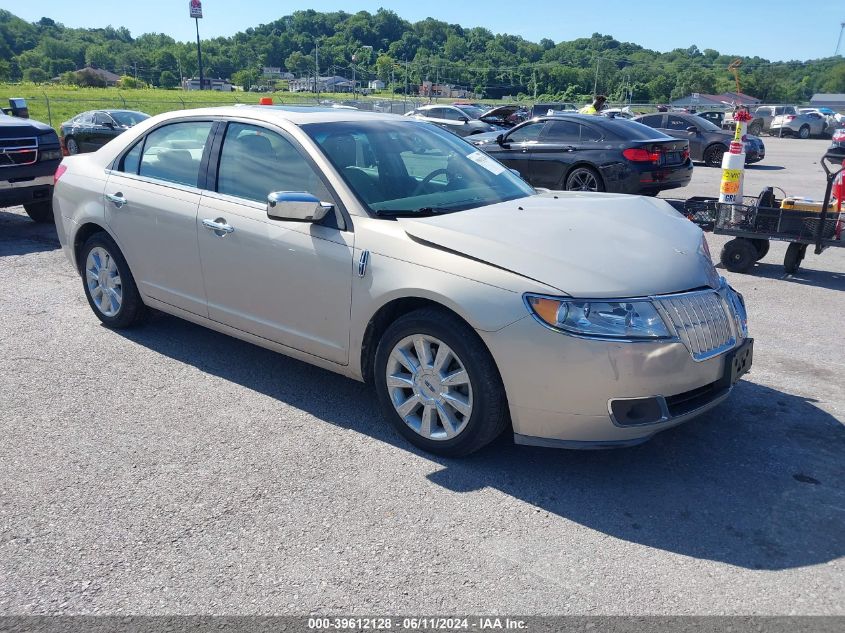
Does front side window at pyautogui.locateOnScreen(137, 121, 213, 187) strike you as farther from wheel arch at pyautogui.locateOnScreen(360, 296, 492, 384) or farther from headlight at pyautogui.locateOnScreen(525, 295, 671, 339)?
headlight at pyautogui.locateOnScreen(525, 295, 671, 339)

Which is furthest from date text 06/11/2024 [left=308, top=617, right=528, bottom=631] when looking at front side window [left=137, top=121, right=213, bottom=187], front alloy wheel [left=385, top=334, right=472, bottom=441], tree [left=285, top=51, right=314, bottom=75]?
tree [left=285, top=51, right=314, bottom=75]

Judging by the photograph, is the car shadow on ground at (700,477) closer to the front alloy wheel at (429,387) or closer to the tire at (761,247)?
the front alloy wheel at (429,387)

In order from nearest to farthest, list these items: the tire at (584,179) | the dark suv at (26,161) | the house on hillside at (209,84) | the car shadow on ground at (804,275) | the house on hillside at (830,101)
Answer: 1. the car shadow on ground at (804,275)
2. the dark suv at (26,161)
3. the tire at (584,179)
4. the house on hillside at (830,101)
5. the house on hillside at (209,84)

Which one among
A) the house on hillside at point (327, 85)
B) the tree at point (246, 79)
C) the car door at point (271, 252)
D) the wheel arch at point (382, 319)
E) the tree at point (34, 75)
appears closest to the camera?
the wheel arch at point (382, 319)

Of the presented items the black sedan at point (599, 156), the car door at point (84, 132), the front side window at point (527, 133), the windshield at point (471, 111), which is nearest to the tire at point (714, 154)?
the windshield at point (471, 111)

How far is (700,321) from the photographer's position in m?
3.51

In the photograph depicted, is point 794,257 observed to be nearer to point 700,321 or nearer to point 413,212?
point 700,321

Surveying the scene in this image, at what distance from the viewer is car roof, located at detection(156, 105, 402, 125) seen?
4.55 metres

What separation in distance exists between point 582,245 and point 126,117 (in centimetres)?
2068

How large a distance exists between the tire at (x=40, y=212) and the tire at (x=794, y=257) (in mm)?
9210

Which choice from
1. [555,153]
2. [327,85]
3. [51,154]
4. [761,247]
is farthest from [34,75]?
[761,247]

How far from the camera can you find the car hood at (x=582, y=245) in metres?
3.42

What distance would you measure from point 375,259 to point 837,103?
86.9 meters

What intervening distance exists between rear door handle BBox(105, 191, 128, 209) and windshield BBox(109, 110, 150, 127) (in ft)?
56.4
